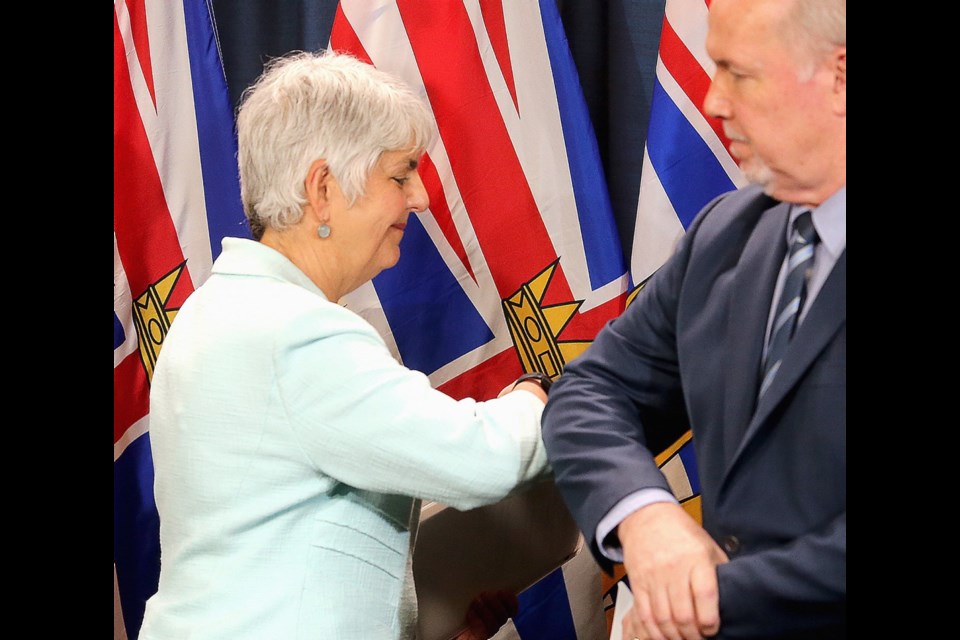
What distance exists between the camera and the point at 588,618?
2639 mm

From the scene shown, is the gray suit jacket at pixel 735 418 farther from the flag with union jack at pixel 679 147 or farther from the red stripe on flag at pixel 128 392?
the red stripe on flag at pixel 128 392

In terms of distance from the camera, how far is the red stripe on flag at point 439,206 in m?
2.53

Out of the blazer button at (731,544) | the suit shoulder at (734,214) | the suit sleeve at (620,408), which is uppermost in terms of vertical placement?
the suit shoulder at (734,214)

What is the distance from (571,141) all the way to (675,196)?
0.89 ft

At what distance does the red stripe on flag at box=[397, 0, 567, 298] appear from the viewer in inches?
98.1

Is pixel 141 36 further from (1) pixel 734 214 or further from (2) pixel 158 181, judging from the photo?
(1) pixel 734 214

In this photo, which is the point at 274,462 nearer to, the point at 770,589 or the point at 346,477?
the point at 346,477

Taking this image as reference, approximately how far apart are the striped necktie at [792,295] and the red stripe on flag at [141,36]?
5.96 ft

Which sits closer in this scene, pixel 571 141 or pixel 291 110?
pixel 291 110

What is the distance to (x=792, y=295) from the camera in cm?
121

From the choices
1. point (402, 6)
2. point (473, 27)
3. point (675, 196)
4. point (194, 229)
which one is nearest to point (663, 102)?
point (675, 196)

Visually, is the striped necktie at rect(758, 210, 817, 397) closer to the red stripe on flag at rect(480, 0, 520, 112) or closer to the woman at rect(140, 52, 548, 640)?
the woman at rect(140, 52, 548, 640)

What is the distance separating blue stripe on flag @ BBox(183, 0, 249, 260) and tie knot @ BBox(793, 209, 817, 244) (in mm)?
1648

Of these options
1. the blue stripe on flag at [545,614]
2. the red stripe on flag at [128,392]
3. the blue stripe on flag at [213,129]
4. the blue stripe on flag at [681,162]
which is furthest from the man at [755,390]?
the red stripe on flag at [128,392]
